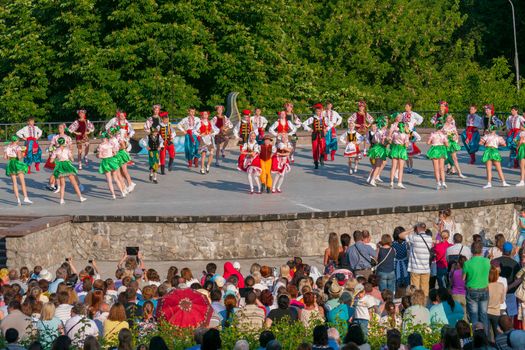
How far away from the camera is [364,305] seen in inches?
Result: 715

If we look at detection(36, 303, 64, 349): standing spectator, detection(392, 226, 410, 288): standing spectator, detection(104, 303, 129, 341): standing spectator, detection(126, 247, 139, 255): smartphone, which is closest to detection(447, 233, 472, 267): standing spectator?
detection(392, 226, 410, 288): standing spectator

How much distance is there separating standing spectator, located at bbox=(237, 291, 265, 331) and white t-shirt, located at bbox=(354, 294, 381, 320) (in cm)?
129

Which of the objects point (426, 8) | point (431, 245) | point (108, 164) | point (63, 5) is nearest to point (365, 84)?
point (426, 8)

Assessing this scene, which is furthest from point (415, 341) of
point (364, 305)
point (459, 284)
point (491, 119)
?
point (491, 119)

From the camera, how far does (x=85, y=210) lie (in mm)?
30172

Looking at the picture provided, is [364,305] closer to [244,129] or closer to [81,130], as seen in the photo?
[244,129]

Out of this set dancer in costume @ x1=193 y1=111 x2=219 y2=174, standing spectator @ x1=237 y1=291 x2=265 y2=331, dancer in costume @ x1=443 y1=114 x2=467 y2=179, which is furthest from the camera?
dancer in costume @ x1=193 y1=111 x2=219 y2=174

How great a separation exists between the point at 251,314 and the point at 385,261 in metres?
4.81

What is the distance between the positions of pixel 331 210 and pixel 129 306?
11.3 metres

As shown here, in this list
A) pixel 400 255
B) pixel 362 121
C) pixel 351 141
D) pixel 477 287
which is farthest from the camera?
pixel 362 121

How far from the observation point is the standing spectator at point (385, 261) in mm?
21953

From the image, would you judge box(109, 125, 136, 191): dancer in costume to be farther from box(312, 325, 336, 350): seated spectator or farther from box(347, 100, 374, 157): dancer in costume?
box(312, 325, 336, 350): seated spectator

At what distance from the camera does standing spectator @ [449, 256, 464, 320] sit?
2041cm

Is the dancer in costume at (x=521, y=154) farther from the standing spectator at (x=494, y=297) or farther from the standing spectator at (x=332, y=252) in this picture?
the standing spectator at (x=494, y=297)
